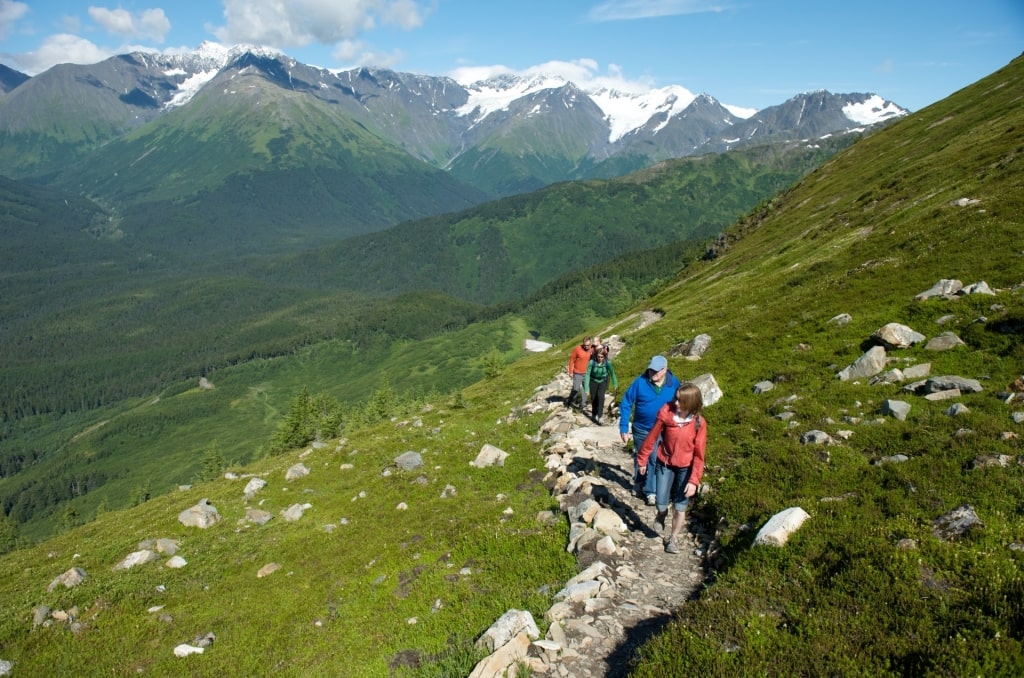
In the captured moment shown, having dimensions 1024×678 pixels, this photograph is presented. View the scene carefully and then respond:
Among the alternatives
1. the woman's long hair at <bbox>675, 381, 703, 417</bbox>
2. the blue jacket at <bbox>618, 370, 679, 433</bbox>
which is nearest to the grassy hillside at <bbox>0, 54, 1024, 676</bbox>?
the blue jacket at <bbox>618, 370, 679, 433</bbox>

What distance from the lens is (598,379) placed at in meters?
24.8

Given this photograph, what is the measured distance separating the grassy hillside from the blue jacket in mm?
2859

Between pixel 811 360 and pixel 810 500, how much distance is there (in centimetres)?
1228

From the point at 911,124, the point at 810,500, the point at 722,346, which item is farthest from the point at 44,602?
the point at 911,124

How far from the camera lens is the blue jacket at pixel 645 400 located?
15.9 metres

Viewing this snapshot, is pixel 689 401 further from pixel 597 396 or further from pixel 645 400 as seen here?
pixel 597 396

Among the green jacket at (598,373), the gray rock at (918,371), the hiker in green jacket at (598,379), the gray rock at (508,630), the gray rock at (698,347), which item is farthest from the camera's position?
the gray rock at (698,347)

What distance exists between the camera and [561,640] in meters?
10.8

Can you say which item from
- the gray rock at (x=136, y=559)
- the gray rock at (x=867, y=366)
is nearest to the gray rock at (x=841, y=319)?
the gray rock at (x=867, y=366)

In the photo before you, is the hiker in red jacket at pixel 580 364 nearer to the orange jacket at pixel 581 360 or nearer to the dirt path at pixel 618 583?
the orange jacket at pixel 581 360

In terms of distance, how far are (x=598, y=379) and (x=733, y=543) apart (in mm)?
12429

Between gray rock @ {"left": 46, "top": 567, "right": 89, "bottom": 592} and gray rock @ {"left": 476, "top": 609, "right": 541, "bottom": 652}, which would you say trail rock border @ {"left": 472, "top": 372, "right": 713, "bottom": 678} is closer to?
gray rock @ {"left": 476, "top": 609, "right": 541, "bottom": 652}

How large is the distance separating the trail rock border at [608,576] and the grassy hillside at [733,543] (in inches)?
30.6

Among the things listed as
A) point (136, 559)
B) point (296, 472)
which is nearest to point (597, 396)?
point (296, 472)
